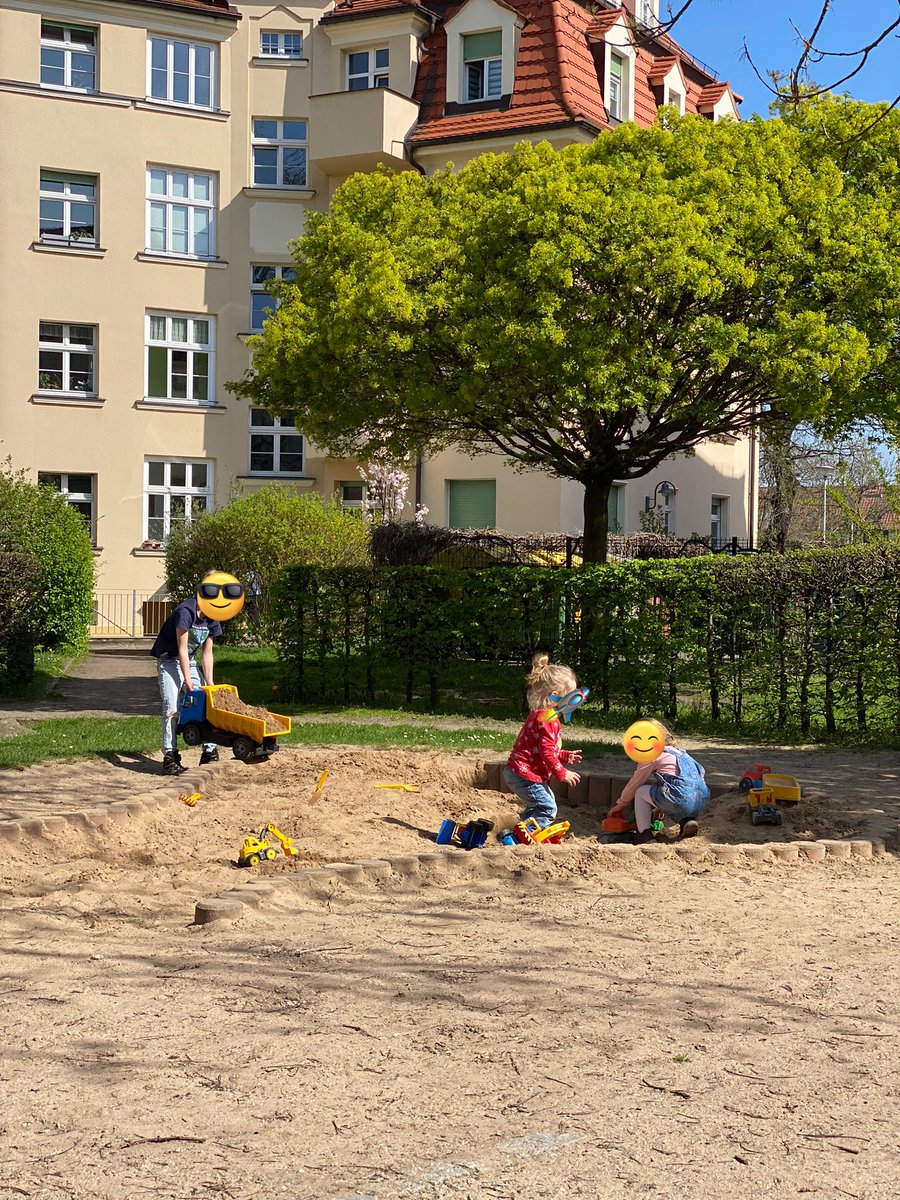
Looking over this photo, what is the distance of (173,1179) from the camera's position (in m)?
3.60

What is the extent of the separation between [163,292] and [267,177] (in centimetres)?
398

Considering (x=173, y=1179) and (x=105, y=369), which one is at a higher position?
(x=105, y=369)

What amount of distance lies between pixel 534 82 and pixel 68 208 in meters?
10.8

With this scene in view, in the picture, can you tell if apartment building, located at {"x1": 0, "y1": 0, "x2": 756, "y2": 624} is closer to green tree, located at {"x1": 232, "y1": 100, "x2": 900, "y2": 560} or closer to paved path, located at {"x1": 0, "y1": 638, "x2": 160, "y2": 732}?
paved path, located at {"x1": 0, "y1": 638, "x2": 160, "y2": 732}

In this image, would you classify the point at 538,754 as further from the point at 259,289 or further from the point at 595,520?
the point at 259,289

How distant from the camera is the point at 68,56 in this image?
99.8 feet

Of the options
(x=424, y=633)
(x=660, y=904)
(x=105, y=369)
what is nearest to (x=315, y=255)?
(x=424, y=633)

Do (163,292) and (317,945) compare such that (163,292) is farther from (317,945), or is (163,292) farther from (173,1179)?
(173,1179)

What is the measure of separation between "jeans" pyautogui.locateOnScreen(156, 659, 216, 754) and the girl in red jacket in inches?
122

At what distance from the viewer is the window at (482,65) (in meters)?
30.6

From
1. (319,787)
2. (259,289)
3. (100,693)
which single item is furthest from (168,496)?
(319,787)

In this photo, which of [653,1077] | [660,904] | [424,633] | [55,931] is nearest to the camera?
[653,1077]

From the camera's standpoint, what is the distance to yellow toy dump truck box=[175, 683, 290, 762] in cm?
1074

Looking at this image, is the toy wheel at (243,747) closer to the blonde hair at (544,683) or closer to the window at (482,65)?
the blonde hair at (544,683)
